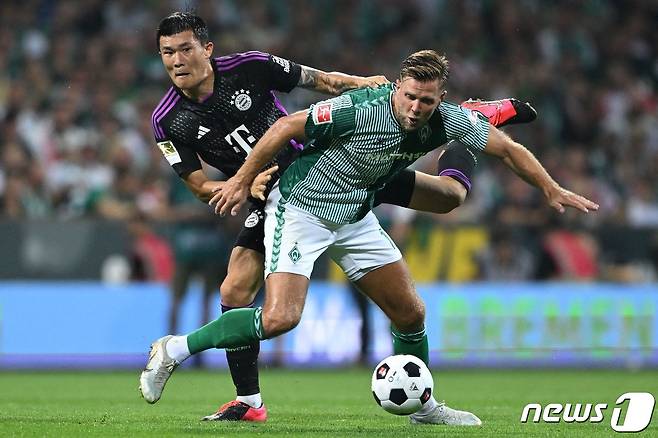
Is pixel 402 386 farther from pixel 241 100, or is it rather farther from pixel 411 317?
pixel 241 100

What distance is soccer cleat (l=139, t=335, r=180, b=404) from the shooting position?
274 inches

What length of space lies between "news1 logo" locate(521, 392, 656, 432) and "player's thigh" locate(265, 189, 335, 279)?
5.37 ft

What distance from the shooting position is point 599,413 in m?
8.00

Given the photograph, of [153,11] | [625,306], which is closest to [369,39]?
[153,11]

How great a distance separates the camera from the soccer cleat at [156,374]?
6953 millimetres

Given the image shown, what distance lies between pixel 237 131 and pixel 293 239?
2.89 feet

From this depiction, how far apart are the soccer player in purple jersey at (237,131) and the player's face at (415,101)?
0.72 metres

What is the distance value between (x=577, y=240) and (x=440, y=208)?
7.70 metres

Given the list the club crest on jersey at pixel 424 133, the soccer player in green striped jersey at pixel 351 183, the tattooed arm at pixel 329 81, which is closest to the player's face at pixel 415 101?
the soccer player in green striped jersey at pixel 351 183

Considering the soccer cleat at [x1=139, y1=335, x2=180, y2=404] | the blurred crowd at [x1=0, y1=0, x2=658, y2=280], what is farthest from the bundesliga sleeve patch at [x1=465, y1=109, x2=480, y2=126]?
the blurred crowd at [x1=0, y1=0, x2=658, y2=280]

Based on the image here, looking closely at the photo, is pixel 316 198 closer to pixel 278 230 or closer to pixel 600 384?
pixel 278 230

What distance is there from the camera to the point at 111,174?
48.3 ft

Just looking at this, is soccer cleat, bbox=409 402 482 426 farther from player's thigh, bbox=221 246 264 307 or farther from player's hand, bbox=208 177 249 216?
player's hand, bbox=208 177 249 216

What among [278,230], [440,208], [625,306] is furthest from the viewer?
[625,306]
